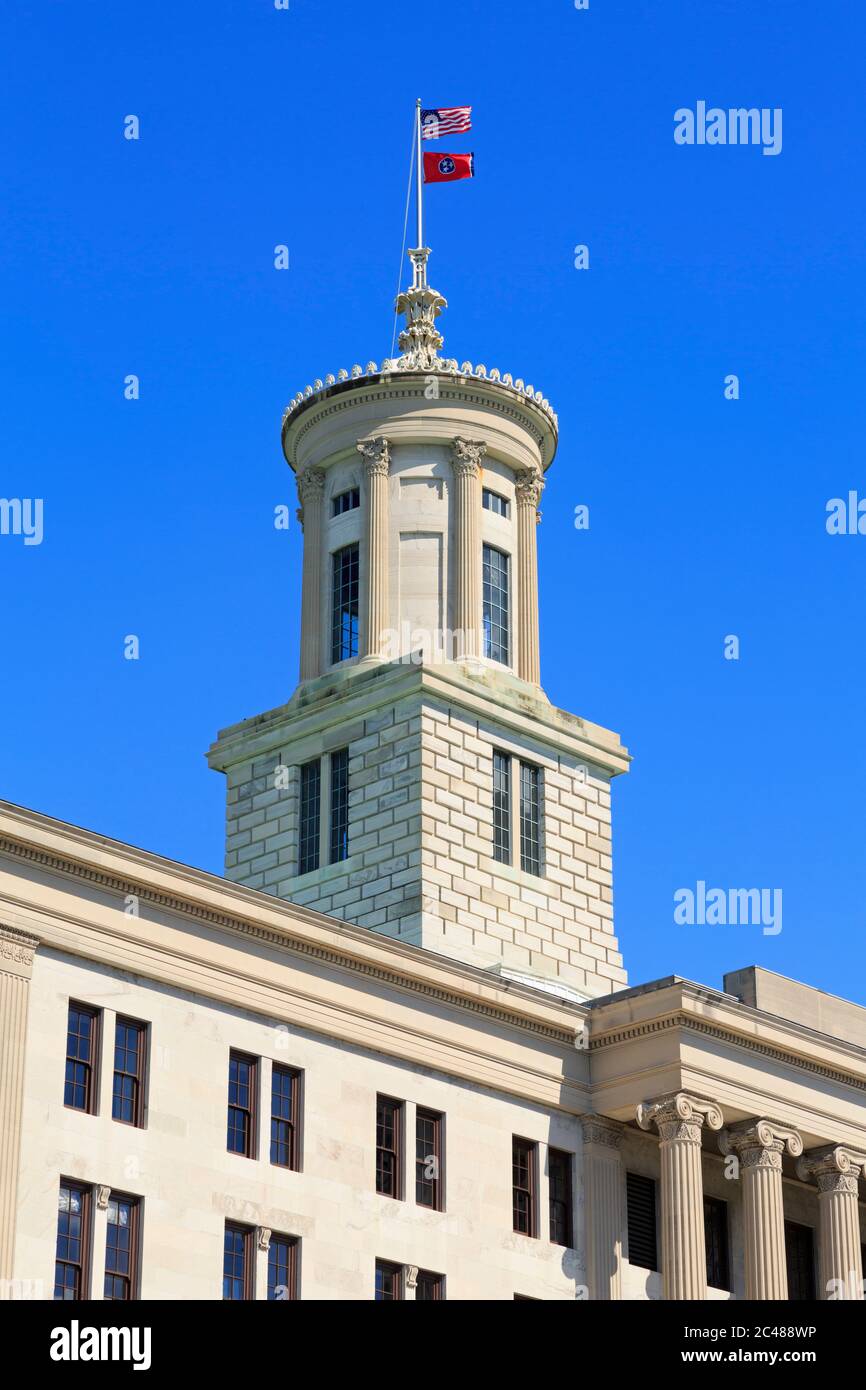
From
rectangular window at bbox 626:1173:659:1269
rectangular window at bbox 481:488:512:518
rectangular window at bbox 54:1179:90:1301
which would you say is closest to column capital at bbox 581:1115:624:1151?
rectangular window at bbox 626:1173:659:1269

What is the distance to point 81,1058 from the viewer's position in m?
53.3

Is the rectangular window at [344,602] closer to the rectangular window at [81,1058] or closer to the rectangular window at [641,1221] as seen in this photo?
the rectangular window at [641,1221]

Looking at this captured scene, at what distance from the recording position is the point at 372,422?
3059 inches

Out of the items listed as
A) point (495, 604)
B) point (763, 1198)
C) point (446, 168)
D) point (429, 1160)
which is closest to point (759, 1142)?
point (763, 1198)

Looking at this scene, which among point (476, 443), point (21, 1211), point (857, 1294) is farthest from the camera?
point (476, 443)


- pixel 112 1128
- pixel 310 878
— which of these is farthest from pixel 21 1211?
pixel 310 878

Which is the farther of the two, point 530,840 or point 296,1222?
point 530,840

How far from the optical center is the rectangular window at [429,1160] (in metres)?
59.2

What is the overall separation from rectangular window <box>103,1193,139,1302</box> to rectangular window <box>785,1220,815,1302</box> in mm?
20073

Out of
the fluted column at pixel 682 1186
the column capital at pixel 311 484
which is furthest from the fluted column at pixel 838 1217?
the column capital at pixel 311 484

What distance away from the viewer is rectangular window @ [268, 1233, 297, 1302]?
181ft

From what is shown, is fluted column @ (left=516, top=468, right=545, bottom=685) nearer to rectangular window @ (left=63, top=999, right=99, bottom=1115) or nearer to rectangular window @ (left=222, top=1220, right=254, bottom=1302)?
rectangular window @ (left=222, top=1220, right=254, bottom=1302)

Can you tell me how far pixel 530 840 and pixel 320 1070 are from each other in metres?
18.1
